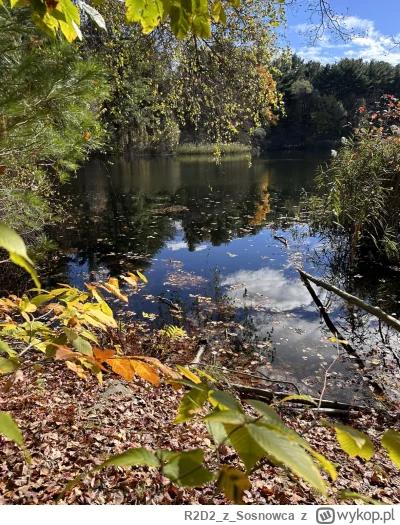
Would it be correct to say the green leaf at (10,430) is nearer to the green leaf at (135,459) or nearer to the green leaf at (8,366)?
the green leaf at (135,459)

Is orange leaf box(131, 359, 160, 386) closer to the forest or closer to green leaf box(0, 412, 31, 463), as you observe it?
the forest

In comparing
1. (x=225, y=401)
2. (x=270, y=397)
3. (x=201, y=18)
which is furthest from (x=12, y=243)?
(x=270, y=397)

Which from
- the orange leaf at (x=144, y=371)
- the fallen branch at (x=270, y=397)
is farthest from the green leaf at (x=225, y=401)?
the fallen branch at (x=270, y=397)

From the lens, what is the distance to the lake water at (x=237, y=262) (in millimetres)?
4488

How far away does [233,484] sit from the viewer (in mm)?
563

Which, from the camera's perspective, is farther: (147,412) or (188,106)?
(188,106)

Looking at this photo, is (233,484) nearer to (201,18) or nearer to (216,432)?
(216,432)

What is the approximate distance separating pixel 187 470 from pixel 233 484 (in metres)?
0.08

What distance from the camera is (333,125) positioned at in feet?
175

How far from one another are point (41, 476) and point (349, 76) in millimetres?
69997

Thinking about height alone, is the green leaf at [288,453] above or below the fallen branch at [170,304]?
above

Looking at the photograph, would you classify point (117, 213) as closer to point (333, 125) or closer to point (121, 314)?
point (121, 314)

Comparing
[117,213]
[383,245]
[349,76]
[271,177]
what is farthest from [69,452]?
[349,76]

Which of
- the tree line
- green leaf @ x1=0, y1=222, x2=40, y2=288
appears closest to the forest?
green leaf @ x1=0, y1=222, x2=40, y2=288
